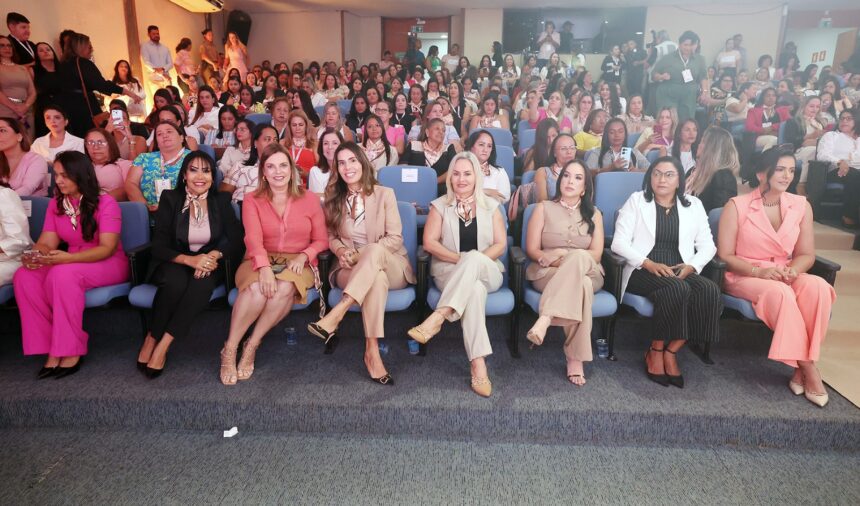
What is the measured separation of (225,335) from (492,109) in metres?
4.04

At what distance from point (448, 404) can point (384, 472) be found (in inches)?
15.6

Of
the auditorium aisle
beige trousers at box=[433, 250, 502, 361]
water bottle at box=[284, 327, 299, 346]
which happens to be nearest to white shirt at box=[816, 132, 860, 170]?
the auditorium aisle

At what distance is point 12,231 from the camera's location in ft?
8.86

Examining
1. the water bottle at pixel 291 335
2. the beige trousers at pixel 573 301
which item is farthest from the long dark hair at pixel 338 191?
the beige trousers at pixel 573 301

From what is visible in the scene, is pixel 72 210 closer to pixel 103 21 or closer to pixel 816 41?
pixel 103 21

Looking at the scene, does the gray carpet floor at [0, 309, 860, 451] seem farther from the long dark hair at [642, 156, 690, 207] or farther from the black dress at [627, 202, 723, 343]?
the long dark hair at [642, 156, 690, 207]

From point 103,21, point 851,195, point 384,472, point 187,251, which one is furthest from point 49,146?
point 851,195

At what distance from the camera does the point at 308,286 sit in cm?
257

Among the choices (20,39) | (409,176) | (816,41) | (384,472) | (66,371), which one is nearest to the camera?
(384,472)

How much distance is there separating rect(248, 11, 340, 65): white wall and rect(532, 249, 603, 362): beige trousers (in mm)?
10843

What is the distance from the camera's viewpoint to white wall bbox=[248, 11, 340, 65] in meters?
11.7

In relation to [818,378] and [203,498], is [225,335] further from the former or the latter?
[818,378]

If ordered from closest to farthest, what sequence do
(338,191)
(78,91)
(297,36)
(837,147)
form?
(338,191)
(837,147)
(78,91)
(297,36)

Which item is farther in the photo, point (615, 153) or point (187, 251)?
point (615, 153)
